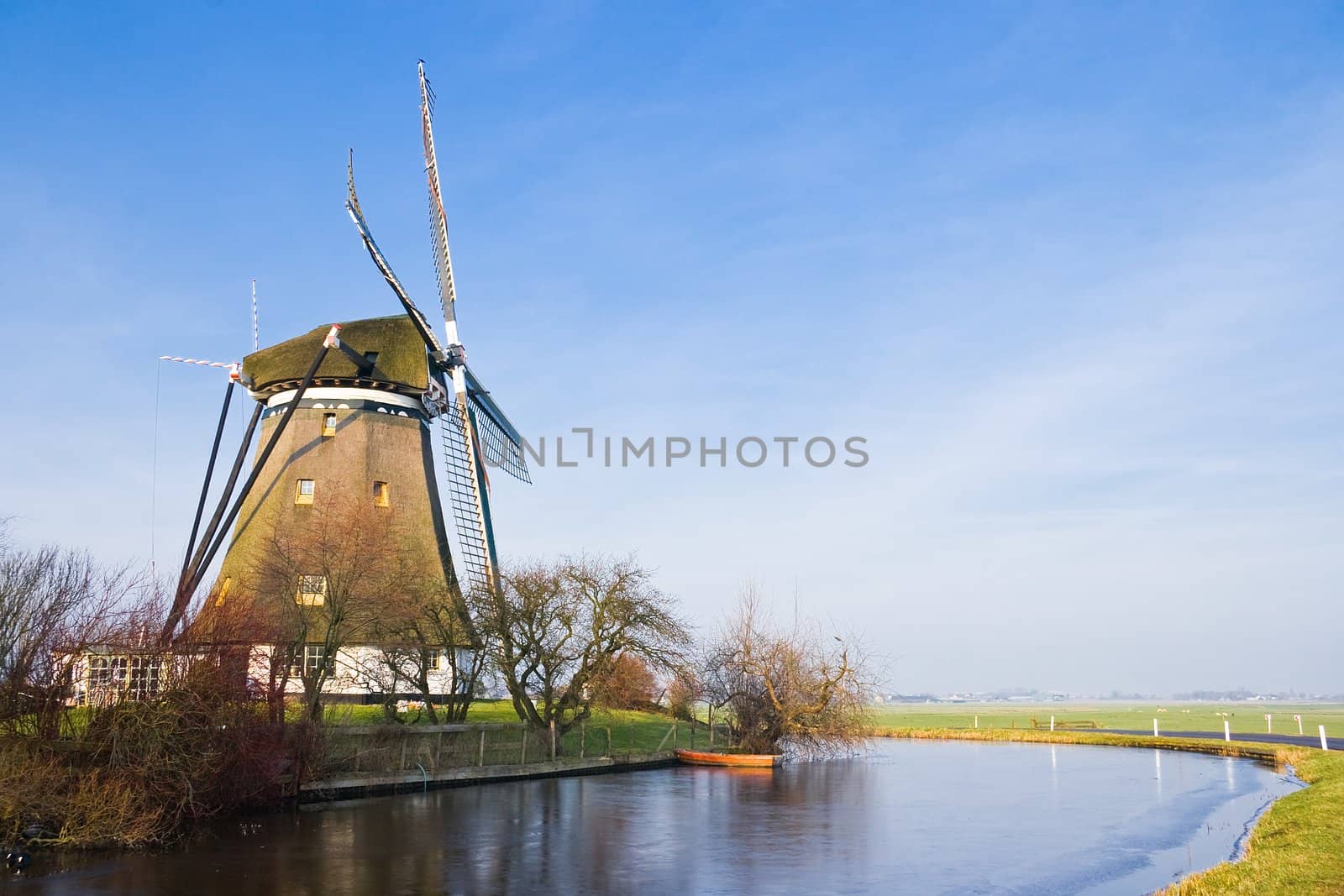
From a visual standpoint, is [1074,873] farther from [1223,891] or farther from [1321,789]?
[1321,789]

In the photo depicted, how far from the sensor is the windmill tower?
98.5 ft

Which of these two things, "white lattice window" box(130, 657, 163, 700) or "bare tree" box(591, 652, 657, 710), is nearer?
"white lattice window" box(130, 657, 163, 700)

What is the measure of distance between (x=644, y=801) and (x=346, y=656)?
1208 cm

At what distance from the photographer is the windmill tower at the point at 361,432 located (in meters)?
30.0

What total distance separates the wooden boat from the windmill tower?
26.3ft

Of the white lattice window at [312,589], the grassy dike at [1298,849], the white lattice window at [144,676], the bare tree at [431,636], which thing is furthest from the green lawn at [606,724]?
the grassy dike at [1298,849]

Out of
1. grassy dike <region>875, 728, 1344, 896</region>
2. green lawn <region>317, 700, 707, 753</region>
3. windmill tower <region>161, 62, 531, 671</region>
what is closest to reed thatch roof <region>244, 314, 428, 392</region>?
windmill tower <region>161, 62, 531, 671</region>

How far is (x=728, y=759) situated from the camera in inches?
1168

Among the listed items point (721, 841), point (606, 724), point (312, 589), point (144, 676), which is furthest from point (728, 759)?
point (144, 676)

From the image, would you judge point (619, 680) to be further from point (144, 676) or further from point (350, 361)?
point (144, 676)

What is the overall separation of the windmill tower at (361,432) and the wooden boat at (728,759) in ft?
26.3

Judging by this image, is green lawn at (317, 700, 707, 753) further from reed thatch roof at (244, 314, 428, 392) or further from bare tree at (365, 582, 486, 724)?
reed thatch roof at (244, 314, 428, 392)

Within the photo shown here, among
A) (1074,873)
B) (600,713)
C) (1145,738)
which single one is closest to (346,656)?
(600,713)

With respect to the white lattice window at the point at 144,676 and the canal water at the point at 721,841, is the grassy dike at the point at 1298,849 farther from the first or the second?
the white lattice window at the point at 144,676
